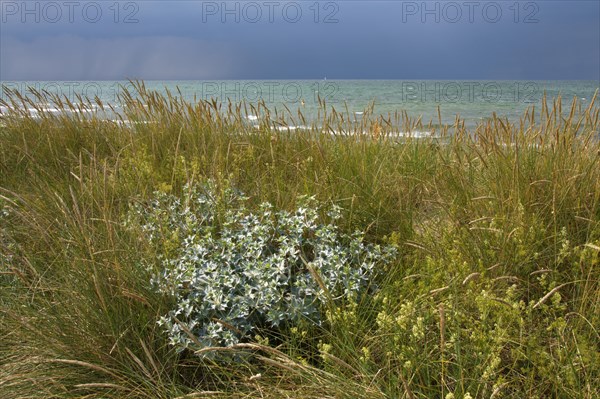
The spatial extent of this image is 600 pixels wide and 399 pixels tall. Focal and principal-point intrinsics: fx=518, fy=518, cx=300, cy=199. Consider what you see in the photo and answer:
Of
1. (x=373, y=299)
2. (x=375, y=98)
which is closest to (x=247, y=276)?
(x=373, y=299)

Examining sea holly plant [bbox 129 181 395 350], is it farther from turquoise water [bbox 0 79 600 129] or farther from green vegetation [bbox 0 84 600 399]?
turquoise water [bbox 0 79 600 129]

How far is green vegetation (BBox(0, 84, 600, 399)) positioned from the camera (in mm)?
1915

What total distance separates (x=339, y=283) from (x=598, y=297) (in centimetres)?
112

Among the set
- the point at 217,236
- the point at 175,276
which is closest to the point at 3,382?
the point at 175,276

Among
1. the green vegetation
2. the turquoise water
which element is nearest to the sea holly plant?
the green vegetation

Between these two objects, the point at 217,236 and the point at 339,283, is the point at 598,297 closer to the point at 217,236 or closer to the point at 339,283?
the point at 339,283

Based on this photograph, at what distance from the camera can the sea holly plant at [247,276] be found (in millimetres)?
2225

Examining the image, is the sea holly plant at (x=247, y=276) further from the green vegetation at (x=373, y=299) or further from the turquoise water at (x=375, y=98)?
the turquoise water at (x=375, y=98)

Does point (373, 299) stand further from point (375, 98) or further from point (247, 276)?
point (375, 98)

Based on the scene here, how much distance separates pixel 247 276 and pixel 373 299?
1.96 ft

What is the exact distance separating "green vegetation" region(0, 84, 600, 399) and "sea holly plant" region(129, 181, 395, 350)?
7 centimetres

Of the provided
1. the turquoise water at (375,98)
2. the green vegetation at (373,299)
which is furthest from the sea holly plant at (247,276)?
the turquoise water at (375,98)

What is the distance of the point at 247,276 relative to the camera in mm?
2455

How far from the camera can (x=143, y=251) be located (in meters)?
2.57
